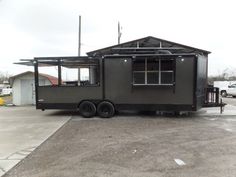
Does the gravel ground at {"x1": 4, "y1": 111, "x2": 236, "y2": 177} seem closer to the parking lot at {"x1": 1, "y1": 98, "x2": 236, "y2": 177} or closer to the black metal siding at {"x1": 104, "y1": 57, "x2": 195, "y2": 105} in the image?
the parking lot at {"x1": 1, "y1": 98, "x2": 236, "y2": 177}

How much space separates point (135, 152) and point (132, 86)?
6208mm

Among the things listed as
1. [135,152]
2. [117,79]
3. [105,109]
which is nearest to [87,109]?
[105,109]

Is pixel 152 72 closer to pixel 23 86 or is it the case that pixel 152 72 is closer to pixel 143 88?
pixel 143 88

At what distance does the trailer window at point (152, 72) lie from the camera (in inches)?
486

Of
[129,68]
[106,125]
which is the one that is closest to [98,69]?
[129,68]

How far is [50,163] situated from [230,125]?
23.1ft

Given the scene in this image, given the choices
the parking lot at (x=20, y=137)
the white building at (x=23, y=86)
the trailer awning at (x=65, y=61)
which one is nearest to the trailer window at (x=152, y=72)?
the trailer awning at (x=65, y=61)

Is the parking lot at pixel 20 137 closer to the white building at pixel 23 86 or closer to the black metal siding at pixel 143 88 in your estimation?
the black metal siding at pixel 143 88

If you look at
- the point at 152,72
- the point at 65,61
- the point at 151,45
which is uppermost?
the point at 151,45

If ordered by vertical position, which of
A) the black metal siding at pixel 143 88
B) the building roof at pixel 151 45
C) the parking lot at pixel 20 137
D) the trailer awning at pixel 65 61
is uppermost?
the building roof at pixel 151 45

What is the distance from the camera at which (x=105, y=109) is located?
12539 millimetres

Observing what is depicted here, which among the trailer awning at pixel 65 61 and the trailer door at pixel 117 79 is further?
the trailer awning at pixel 65 61

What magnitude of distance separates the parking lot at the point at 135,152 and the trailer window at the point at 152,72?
2.72 m

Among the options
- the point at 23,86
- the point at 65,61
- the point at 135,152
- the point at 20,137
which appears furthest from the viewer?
the point at 23,86
